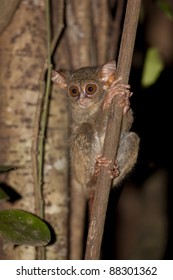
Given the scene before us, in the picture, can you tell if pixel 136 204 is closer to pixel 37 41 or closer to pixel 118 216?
pixel 118 216

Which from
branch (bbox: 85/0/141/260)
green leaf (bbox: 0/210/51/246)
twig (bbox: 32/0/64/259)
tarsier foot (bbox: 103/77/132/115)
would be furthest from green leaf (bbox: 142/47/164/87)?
green leaf (bbox: 0/210/51/246)

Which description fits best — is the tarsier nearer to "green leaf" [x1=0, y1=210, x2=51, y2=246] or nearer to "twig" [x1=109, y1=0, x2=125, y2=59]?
"twig" [x1=109, y1=0, x2=125, y2=59]

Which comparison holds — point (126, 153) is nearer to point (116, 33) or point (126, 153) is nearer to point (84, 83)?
point (84, 83)

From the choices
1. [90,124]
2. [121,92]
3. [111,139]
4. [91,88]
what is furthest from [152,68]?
[111,139]

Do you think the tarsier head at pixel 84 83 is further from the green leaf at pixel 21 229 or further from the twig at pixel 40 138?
the green leaf at pixel 21 229

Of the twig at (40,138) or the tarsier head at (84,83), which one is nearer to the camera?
the twig at (40,138)

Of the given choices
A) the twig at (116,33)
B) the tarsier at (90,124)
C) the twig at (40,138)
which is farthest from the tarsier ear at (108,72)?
the twig at (116,33)
